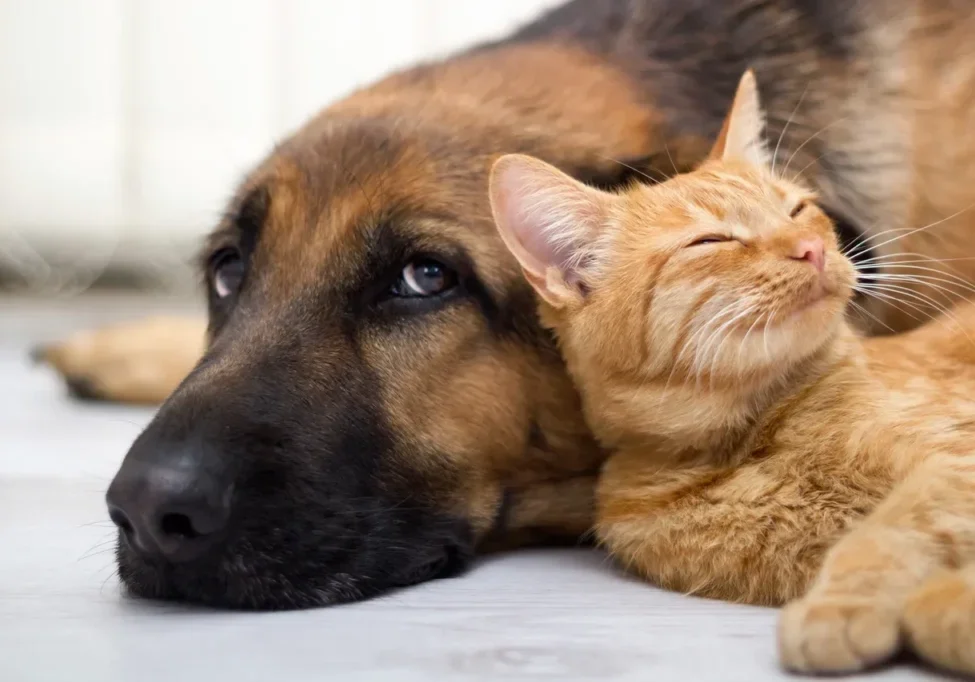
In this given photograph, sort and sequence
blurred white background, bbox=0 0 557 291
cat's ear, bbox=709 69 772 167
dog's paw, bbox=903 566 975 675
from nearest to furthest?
dog's paw, bbox=903 566 975 675, cat's ear, bbox=709 69 772 167, blurred white background, bbox=0 0 557 291

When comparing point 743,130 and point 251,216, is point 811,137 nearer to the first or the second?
point 743,130

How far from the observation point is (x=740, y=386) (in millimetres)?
1195

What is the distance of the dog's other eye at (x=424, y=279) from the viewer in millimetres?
1352

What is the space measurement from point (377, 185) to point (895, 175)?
2.95 feet

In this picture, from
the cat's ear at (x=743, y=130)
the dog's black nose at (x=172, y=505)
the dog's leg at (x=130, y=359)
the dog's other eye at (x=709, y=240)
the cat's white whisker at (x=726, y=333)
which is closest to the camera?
the dog's black nose at (x=172, y=505)

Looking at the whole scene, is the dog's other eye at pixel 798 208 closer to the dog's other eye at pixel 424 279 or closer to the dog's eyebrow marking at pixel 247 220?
the dog's other eye at pixel 424 279

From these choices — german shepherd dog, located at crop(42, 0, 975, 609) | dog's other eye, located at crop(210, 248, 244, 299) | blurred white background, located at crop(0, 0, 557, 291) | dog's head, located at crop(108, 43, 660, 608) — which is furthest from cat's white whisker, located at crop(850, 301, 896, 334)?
blurred white background, located at crop(0, 0, 557, 291)

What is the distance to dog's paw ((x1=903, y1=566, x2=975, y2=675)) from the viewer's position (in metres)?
0.81

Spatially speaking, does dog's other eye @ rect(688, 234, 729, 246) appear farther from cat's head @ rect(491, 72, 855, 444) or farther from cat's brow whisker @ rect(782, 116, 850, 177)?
cat's brow whisker @ rect(782, 116, 850, 177)

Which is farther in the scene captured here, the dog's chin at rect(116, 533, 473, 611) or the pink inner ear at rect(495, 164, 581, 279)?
the pink inner ear at rect(495, 164, 581, 279)

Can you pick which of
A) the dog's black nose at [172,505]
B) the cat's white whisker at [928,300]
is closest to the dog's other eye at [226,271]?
the dog's black nose at [172,505]

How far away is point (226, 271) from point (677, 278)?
2.37ft

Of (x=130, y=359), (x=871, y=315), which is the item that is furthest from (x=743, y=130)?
(x=130, y=359)

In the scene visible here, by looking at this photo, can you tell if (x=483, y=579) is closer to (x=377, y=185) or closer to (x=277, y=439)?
(x=277, y=439)
